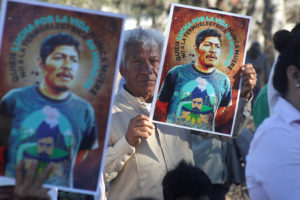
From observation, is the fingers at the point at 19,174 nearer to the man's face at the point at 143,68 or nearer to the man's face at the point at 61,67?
the man's face at the point at 61,67

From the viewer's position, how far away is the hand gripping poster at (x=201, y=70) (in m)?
3.49

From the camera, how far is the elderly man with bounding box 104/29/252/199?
3684 mm

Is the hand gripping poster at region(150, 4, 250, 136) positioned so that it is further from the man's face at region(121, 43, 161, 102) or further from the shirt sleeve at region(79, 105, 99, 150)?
the shirt sleeve at region(79, 105, 99, 150)

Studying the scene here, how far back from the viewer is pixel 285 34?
3094 mm

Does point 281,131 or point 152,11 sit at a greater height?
point 152,11

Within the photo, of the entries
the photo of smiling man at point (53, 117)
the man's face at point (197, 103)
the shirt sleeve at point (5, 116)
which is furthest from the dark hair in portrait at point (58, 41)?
the man's face at point (197, 103)

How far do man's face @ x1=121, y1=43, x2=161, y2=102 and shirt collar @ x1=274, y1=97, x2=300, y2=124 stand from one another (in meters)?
1.26

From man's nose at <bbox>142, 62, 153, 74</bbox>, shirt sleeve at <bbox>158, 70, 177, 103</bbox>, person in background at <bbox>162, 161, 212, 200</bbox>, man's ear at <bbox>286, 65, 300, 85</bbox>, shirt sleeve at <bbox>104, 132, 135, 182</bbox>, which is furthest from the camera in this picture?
man's nose at <bbox>142, 62, 153, 74</bbox>

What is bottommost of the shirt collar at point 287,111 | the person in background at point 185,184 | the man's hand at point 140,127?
the person in background at point 185,184

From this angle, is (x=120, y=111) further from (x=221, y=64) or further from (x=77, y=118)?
(x=77, y=118)

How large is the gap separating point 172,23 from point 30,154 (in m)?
1.25

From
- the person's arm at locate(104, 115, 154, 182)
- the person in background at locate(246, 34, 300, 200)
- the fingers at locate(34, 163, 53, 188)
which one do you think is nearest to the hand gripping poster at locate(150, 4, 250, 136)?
the person's arm at locate(104, 115, 154, 182)

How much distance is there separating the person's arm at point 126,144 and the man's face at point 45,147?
3.13 feet

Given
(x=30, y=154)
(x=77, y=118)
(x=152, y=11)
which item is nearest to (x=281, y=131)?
(x=77, y=118)
